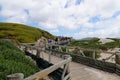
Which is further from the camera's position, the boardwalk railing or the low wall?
the low wall

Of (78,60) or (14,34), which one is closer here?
(78,60)

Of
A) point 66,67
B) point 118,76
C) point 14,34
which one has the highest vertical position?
point 14,34

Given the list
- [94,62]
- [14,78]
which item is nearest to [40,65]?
[94,62]

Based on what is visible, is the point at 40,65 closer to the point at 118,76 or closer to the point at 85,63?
the point at 85,63

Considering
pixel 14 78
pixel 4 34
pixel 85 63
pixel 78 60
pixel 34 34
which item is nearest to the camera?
pixel 14 78

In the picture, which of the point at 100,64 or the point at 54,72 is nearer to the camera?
the point at 54,72

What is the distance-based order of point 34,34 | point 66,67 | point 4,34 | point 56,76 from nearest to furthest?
point 66,67 < point 56,76 < point 4,34 < point 34,34

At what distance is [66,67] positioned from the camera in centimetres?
939

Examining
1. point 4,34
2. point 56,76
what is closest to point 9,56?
point 56,76

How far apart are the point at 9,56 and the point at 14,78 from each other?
7608 millimetres

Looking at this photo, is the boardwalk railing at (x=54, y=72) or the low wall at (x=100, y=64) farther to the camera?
the low wall at (x=100, y=64)

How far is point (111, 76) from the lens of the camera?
12.9 meters

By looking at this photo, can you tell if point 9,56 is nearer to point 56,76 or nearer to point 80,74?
point 56,76

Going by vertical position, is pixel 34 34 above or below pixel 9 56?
above
